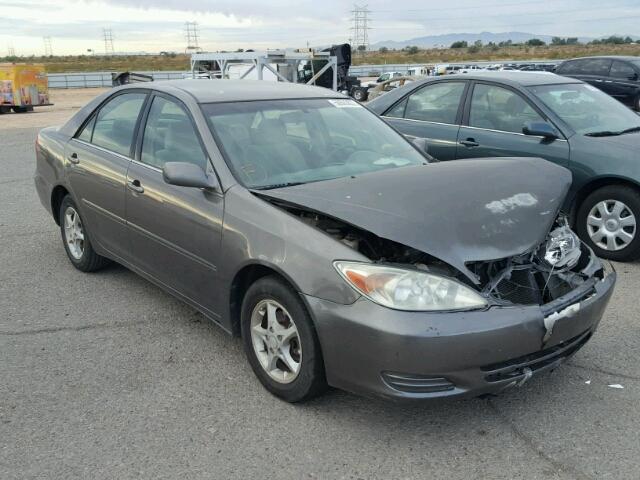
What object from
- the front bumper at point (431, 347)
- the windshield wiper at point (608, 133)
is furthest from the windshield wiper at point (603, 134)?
the front bumper at point (431, 347)

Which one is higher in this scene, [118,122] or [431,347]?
[118,122]

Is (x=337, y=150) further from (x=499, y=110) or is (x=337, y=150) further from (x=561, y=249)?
(x=499, y=110)

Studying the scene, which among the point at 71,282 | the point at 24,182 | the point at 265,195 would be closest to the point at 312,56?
the point at 24,182

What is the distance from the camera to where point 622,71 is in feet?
56.6

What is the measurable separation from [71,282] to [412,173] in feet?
10.2

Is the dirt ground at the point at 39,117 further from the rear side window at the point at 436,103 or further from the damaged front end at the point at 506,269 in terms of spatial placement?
the damaged front end at the point at 506,269

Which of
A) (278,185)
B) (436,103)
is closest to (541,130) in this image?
(436,103)

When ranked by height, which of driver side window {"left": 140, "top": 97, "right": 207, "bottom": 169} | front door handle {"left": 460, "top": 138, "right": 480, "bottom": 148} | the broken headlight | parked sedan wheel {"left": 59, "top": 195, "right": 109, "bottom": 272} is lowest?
parked sedan wheel {"left": 59, "top": 195, "right": 109, "bottom": 272}

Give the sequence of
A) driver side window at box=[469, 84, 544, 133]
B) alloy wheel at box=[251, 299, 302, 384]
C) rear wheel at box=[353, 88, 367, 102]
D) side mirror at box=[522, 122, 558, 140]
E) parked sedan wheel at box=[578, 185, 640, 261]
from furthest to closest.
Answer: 1. rear wheel at box=[353, 88, 367, 102]
2. driver side window at box=[469, 84, 544, 133]
3. side mirror at box=[522, 122, 558, 140]
4. parked sedan wheel at box=[578, 185, 640, 261]
5. alloy wheel at box=[251, 299, 302, 384]

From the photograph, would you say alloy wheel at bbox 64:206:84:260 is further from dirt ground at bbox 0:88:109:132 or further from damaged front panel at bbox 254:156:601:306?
dirt ground at bbox 0:88:109:132

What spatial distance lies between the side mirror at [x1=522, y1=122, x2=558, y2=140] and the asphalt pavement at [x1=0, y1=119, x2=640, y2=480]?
1.98 meters

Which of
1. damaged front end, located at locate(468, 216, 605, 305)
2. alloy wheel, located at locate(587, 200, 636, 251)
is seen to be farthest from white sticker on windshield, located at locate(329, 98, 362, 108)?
alloy wheel, located at locate(587, 200, 636, 251)

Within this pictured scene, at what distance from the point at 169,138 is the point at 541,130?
135 inches

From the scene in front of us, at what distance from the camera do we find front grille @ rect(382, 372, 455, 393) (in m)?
2.67
